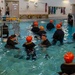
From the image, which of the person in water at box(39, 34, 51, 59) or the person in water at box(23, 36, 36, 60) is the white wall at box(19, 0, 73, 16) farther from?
the person in water at box(23, 36, 36, 60)

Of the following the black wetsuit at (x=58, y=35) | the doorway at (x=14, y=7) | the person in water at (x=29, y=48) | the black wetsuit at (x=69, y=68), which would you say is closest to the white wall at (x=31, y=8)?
the doorway at (x=14, y=7)

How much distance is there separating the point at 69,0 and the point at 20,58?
2374cm

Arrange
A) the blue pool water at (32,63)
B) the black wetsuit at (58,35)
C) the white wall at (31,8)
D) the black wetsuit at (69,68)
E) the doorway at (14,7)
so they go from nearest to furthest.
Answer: the black wetsuit at (69,68) < the blue pool water at (32,63) < the black wetsuit at (58,35) < the doorway at (14,7) < the white wall at (31,8)

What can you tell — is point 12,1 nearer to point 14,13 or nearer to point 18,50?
point 14,13

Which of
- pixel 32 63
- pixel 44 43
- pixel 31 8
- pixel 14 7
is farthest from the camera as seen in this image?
pixel 31 8

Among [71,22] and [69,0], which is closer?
[71,22]

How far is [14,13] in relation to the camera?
29469 mm

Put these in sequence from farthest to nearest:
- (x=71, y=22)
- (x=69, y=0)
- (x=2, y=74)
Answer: (x=69, y=0) < (x=71, y=22) < (x=2, y=74)

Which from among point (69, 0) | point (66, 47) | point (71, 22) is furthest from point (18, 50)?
point (69, 0)

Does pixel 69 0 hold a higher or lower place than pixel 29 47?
higher

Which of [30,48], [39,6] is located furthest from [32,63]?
[39,6]

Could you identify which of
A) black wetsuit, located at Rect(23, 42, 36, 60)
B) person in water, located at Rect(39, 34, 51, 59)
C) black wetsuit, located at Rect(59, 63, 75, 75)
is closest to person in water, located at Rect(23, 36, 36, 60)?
black wetsuit, located at Rect(23, 42, 36, 60)

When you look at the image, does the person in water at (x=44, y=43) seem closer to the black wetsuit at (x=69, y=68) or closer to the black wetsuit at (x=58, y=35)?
the black wetsuit at (x=58, y=35)

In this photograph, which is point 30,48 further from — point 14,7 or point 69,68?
point 14,7
